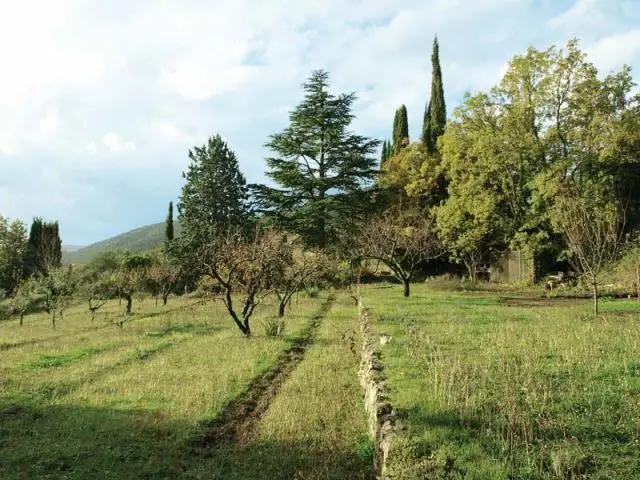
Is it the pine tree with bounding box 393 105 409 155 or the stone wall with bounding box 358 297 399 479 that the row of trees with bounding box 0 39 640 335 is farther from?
the stone wall with bounding box 358 297 399 479

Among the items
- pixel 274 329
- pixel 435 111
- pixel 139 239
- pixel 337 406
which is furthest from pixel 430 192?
pixel 139 239

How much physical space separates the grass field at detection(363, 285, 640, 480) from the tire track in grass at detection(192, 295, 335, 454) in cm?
220

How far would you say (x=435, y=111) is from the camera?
41438 mm

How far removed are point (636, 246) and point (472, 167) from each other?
10264 mm

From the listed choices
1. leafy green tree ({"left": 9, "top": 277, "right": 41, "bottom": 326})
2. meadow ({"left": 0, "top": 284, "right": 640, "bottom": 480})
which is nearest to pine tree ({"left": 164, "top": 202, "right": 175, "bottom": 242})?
leafy green tree ({"left": 9, "top": 277, "right": 41, "bottom": 326})

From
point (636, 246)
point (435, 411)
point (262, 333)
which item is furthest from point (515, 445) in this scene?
point (636, 246)

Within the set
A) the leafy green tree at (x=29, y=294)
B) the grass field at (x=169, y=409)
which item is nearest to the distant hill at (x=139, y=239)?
the leafy green tree at (x=29, y=294)

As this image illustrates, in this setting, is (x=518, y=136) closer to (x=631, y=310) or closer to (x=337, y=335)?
(x=631, y=310)

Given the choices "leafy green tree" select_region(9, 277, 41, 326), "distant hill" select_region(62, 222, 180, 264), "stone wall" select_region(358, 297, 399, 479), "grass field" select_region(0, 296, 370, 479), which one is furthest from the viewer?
"distant hill" select_region(62, 222, 180, 264)

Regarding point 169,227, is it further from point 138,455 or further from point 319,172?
point 138,455

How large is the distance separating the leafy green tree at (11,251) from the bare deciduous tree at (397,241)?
105ft

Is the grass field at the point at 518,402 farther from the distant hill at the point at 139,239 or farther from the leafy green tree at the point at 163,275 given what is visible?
the distant hill at the point at 139,239

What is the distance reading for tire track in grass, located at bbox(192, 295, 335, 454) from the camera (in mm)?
7020

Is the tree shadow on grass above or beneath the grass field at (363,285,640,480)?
beneath
